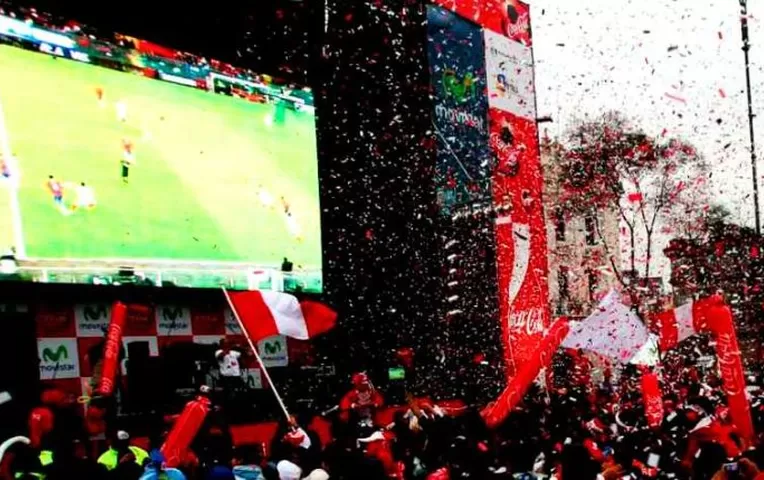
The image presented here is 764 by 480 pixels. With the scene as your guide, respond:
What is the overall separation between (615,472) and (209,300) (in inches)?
291

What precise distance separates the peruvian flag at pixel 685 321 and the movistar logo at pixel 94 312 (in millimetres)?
5169

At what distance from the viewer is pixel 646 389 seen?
889 cm

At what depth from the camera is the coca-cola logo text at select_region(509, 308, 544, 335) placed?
695 inches

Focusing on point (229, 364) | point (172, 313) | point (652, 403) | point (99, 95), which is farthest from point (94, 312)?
point (652, 403)

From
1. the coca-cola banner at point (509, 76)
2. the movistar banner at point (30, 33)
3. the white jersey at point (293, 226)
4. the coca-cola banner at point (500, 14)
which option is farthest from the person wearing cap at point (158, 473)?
the coca-cola banner at point (509, 76)

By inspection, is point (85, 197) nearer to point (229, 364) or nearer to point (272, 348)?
point (229, 364)

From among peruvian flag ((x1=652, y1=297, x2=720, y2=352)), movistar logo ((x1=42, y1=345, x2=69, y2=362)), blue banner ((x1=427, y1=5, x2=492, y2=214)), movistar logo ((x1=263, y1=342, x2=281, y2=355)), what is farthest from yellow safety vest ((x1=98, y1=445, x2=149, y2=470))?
blue banner ((x1=427, y1=5, x2=492, y2=214))

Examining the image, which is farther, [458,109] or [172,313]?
[458,109]

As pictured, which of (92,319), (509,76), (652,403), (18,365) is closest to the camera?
(652,403)

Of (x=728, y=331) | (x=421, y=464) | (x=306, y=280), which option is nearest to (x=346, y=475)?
(x=421, y=464)

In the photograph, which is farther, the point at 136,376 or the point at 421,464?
the point at 136,376

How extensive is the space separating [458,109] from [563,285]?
864 centimetres

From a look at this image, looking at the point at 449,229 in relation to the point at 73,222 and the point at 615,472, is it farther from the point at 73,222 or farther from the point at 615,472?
the point at 615,472

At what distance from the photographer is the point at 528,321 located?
18016mm
